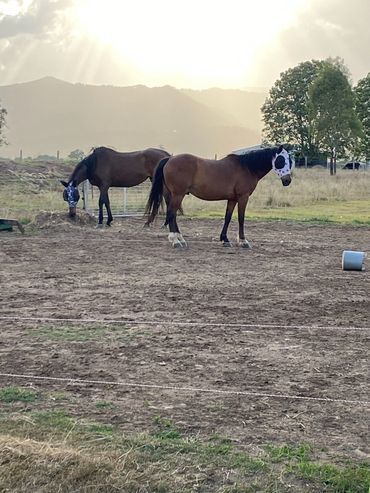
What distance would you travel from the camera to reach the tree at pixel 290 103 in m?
46.8

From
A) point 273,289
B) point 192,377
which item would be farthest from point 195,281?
point 192,377

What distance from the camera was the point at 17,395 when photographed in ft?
12.8

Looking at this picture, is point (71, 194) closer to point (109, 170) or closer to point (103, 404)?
point (109, 170)

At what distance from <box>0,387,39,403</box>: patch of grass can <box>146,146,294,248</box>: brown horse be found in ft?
22.1

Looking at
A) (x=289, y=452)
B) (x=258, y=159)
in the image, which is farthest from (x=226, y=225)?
(x=289, y=452)

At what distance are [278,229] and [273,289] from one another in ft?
20.3

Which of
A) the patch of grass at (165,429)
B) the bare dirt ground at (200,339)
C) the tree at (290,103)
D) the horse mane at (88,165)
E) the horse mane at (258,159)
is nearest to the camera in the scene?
the patch of grass at (165,429)

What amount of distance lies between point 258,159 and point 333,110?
95.6 ft

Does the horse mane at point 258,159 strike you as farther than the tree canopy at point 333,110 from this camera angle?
No

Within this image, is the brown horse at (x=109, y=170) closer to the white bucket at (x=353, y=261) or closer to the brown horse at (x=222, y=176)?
the brown horse at (x=222, y=176)

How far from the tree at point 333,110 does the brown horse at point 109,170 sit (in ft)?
83.4

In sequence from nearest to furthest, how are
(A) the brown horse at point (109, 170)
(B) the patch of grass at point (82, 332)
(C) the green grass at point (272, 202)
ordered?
(B) the patch of grass at point (82, 332) < (A) the brown horse at point (109, 170) < (C) the green grass at point (272, 202)

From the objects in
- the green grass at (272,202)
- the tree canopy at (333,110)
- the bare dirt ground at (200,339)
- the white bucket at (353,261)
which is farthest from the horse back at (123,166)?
the tree canopy at (333,110)

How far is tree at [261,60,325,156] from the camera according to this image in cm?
4684
